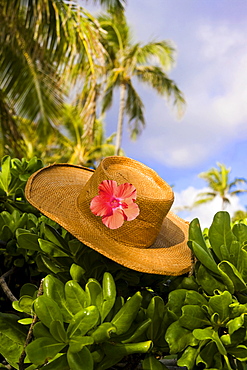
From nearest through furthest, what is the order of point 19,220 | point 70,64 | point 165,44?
point 19,220
point 70,64
point 165,44

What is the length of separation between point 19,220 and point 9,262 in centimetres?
12

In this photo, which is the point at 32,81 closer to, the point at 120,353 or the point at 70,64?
the point at 70,64

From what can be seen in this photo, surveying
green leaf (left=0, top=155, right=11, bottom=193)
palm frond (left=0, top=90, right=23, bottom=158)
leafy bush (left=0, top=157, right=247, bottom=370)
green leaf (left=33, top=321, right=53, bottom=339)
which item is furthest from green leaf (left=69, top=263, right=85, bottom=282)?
palm frond (left=0, top=90, right=23, bottom=158)

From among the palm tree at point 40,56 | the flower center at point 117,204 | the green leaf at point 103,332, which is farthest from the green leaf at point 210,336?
the palm tree at point 40,56

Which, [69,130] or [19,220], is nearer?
[19,220]

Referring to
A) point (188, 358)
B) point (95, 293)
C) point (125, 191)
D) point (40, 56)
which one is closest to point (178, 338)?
point (188, 358)

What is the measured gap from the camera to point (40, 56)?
5.77 m

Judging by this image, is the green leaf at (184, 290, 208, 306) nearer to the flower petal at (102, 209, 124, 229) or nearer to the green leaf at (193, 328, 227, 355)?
the green leaf at (193, 328, 227, 355)

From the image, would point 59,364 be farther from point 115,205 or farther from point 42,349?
point 115,205

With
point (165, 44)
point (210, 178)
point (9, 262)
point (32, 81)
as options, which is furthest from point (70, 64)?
point (210, 178)

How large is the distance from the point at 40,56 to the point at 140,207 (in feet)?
18.3

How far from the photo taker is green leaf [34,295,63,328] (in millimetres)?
515

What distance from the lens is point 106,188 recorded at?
65 cm

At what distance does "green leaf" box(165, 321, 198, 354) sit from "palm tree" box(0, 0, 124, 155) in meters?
5.19
